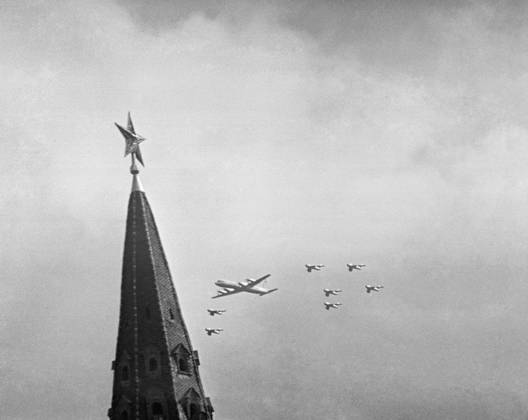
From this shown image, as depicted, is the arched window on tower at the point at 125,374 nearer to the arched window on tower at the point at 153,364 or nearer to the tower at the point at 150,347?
the tower at the point at 150,347

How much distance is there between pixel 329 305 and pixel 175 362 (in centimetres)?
2707

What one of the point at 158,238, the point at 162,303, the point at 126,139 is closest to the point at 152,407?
the point at 162,303

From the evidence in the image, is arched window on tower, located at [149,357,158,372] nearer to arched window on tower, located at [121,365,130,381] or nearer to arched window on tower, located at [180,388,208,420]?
arched window on tower, located at [121,365,130,381]

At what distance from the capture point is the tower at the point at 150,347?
6631 cm

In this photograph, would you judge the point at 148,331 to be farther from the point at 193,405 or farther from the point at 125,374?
the point at 193,405

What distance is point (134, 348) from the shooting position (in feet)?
224

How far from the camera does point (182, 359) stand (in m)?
69.1

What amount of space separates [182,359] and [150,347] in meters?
2.46

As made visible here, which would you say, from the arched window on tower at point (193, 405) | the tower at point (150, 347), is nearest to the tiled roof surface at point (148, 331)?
the tower at point (150, 347)

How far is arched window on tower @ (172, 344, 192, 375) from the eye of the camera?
2694 inches

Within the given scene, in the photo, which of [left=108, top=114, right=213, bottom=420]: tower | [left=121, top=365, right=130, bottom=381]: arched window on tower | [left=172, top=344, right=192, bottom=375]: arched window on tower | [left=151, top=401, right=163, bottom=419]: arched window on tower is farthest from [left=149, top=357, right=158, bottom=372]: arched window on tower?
[left=151, top=401, right=163, bottom=419]: arched window on tower

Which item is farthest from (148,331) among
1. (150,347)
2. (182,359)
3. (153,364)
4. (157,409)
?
(157,409)

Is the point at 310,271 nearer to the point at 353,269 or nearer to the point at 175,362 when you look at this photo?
the point at 353,269

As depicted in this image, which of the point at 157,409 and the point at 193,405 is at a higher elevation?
the point at 193,405
